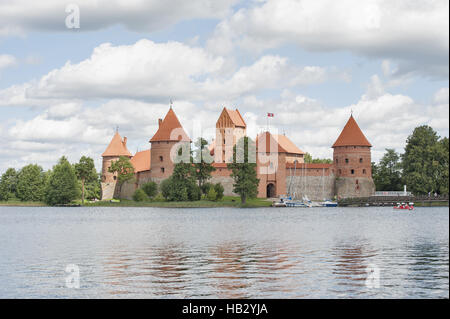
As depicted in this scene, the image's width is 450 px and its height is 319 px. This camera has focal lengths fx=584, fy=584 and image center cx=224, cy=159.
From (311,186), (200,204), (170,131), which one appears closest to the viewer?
(200,204)

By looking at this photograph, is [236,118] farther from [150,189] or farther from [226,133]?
[150,189]

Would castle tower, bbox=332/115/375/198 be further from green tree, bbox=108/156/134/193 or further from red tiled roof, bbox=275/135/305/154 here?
green tree, bbox=108/156/134/193

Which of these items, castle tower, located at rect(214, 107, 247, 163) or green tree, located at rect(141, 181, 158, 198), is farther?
castle tower, located at rect(214, 107, 247, 163)

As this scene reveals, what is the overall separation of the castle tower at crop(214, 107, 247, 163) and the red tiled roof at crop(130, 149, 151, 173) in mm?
11376

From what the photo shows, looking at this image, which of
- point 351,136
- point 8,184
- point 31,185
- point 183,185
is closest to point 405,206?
point 351,136

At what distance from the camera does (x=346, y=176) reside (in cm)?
7338

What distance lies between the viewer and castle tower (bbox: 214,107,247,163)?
88688 mm

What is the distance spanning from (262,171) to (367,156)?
13.4 meters

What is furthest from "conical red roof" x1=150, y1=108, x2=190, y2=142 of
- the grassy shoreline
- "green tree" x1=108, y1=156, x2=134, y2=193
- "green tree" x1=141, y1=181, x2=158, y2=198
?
the grassy shoreline

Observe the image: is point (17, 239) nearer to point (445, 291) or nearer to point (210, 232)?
point (210, 232)

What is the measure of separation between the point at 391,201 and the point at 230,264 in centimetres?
5194

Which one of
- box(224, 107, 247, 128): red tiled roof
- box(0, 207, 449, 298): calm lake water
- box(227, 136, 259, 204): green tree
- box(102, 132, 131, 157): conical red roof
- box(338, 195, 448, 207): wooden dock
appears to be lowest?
box(0, 207, 449, 298): calm lake water

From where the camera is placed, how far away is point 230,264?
1741 cm
